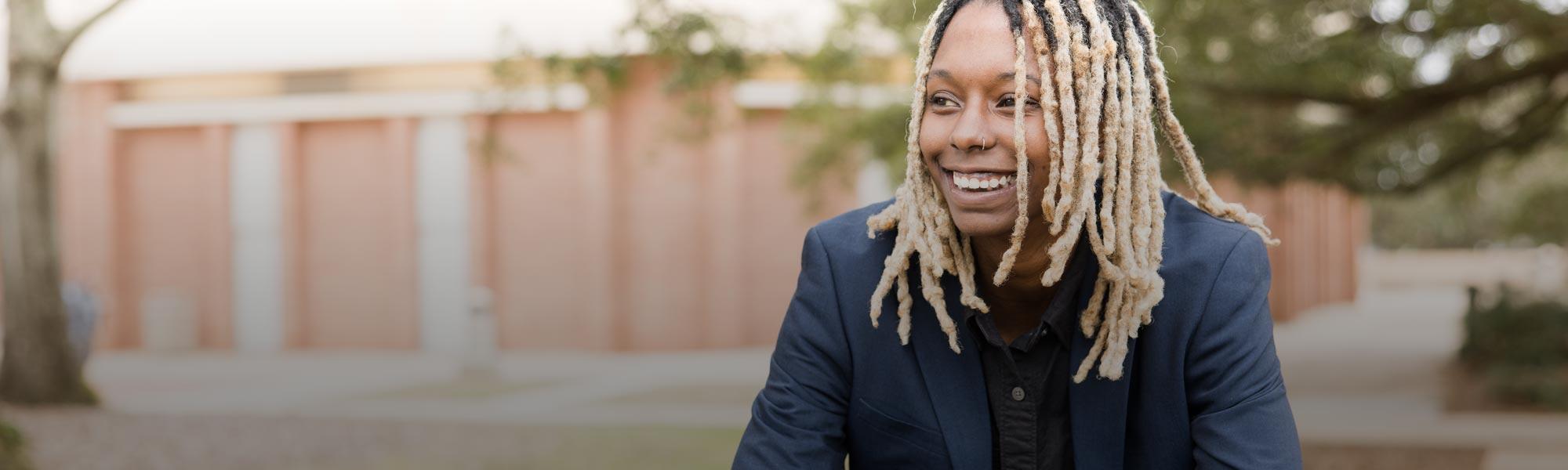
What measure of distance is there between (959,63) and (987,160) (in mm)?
139

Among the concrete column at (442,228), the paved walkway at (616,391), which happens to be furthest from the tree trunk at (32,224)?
the concrete column at (442,228)

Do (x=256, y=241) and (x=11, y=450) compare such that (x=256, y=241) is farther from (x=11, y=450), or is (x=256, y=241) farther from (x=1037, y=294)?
(x=1037, y=294)

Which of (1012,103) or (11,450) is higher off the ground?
(1012,103)

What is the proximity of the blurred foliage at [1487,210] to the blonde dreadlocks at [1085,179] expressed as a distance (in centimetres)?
1116

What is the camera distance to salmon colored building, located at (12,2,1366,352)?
677 inches

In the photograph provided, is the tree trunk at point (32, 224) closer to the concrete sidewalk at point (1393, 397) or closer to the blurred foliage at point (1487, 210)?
the concrete sidewalk at point (1393, 397)

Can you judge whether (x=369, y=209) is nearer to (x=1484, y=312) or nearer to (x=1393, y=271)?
(x=1484, y=312)

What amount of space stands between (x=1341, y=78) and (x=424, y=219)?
12259mm

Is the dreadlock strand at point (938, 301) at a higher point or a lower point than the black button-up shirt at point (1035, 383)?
higher

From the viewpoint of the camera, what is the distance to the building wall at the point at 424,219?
17203 millimetres

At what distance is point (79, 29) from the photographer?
35.3 ft

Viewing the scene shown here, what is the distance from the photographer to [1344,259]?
32.1 meters

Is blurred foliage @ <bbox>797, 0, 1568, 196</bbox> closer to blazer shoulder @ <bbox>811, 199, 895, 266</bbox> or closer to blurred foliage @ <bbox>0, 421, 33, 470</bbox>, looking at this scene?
blurred foliage @ <bbox>0, 421, 33, 470</bbox>

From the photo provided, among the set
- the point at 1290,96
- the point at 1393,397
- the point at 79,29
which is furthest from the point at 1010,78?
the point at 1393,397
